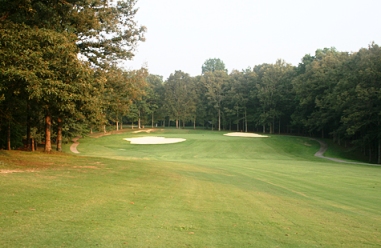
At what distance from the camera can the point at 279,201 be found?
11211 millimetres

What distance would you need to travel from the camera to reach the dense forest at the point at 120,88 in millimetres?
14422

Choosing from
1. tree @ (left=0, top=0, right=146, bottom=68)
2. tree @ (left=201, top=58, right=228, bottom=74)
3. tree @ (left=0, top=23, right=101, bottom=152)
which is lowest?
tree @ (left=0, top=23, right=101, bottom=152)

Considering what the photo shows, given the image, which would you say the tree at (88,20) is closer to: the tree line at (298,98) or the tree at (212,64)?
the tree line at (298,98)

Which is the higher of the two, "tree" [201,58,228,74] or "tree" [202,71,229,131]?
"tree" [201,58,228,74]

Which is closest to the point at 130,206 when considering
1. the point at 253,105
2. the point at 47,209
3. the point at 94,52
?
the point at 47,209

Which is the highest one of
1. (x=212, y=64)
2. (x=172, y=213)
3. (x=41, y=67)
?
(x=212, y=64)

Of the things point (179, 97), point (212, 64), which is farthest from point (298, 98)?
point (212, 64)

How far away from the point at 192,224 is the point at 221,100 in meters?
83.2

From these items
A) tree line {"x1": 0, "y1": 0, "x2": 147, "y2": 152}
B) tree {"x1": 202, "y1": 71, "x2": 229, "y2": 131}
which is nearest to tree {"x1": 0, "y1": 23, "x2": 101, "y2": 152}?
tree line {"x1": 0, "y1": 0, "x2": 147, "y2": 152}

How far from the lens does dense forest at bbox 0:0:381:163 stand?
14.4 m

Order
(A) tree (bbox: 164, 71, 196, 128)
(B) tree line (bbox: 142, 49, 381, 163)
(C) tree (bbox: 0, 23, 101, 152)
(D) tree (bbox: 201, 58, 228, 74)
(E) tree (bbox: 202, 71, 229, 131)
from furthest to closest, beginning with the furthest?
(D) tree (bbox: 201, 58, 228, 74) < (A) tree (bbox: 164, 71, 196, 128) < (E) tree (bbox: 202, 71, 229, 131) < (B) tree line (bbox: 142, 49, 381, 163) < (C) tree (bbox: 0, 23, 101, 152)

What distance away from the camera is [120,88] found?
85.9ft

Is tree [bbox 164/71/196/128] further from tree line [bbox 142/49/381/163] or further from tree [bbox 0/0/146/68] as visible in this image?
tree [bbox 0/0/146/68]

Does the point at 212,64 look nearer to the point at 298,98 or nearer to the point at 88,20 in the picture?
the point at 298,98
